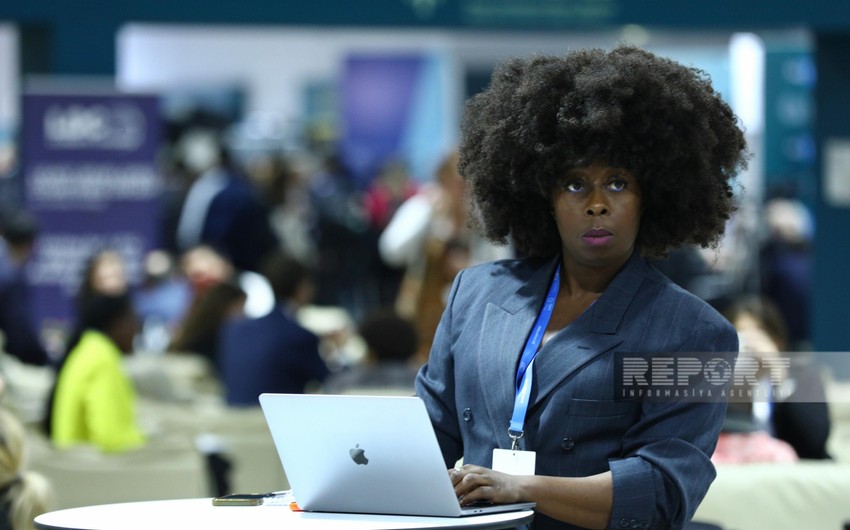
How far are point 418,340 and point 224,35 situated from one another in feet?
45.7

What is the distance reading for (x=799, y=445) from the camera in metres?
4.88

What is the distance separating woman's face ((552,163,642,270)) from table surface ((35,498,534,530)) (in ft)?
1.60

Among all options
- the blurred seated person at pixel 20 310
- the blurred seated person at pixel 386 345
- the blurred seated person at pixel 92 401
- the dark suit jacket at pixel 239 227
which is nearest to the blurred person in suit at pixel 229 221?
the dark suit jacket at pixel 239 227

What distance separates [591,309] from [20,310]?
6.13 m

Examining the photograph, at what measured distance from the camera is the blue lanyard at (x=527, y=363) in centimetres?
263

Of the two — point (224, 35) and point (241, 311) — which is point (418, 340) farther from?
point (224, 35)

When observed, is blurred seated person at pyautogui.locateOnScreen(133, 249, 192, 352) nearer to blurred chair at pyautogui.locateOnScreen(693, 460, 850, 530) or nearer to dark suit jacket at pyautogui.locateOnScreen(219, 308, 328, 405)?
dark suit jacket at pyautogui.locateOnScreen(219, 308, 328, 405)

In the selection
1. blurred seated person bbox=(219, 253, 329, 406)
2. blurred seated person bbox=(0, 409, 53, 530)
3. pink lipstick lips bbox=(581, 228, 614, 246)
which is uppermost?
pink lipstick lips bbox=(581, 228, 614, 246)

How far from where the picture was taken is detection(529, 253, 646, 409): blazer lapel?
2.63 meters

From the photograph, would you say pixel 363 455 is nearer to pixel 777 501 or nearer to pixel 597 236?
pixel 597 236

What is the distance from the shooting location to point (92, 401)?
6.08 meters

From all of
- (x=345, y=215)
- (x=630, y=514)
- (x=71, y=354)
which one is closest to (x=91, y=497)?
(x=71, y=354)

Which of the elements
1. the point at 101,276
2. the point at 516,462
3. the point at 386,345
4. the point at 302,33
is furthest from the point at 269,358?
the point at 516,462

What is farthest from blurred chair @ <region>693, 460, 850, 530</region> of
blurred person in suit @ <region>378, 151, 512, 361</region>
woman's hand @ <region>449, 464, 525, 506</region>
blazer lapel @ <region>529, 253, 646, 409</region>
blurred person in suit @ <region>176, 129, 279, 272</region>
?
blurred person in suit @ <region>176, 129, 279, 272</region>
